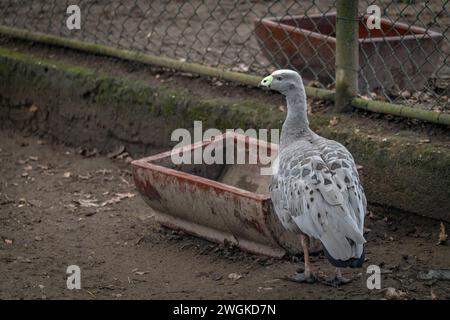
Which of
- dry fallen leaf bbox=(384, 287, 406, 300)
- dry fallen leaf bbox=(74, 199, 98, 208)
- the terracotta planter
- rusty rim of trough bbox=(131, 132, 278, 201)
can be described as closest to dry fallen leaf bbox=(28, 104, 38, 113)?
dry fallen leaf bbox=(74, 199, 98, 208)

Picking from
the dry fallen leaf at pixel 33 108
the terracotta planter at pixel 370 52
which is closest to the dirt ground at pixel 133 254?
the dry fallen leaf at pixel 33 108

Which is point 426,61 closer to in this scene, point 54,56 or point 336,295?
point 336,295

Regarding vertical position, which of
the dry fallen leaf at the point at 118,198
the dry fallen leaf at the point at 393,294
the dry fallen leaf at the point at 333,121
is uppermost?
the dry fallen leaf at the point at 333,121

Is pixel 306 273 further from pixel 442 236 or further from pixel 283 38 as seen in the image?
pixel 283 38

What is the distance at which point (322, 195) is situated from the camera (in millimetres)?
3717

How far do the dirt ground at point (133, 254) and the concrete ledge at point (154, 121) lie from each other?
178 millimetres

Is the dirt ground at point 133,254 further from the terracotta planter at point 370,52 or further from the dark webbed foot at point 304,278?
the terracotta planter at point 370,52

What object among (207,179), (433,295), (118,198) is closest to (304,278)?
(433,295)

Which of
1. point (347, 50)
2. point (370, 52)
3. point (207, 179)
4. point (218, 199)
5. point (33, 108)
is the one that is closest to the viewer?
point (218, 199)

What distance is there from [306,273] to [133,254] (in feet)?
3.14

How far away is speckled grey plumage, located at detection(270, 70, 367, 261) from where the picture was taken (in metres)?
3.60

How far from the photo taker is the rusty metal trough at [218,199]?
4113mm

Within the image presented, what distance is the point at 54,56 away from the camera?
634 centimetres

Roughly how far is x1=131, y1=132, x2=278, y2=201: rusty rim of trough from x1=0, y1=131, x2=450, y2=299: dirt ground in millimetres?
331
